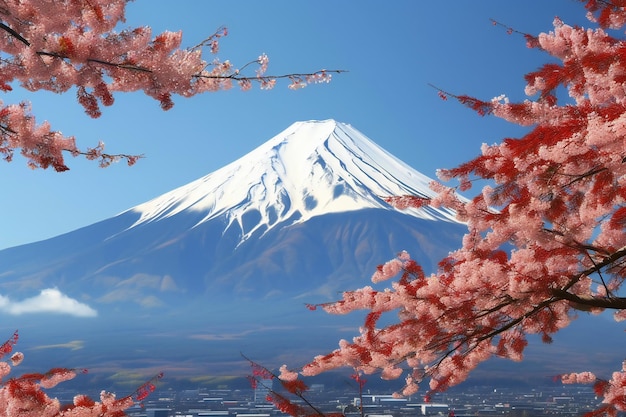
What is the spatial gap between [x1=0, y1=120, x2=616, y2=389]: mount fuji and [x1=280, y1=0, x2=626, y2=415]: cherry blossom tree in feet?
343

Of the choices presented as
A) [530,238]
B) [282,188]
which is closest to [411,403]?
[530,238]

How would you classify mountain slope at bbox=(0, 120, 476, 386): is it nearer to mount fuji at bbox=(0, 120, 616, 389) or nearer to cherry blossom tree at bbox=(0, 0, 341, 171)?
mount fuji at bbox=(0, 120, 616, 389)

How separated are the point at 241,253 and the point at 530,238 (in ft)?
432

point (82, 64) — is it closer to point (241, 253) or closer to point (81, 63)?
point (81, 63)

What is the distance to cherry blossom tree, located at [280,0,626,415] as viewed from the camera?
9.31 feet

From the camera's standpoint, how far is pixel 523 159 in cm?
288

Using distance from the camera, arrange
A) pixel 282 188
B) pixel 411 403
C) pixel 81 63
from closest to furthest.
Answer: pixel 81 63, pixel 411 403, pixel 282 188

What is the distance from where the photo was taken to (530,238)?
10.4 ft

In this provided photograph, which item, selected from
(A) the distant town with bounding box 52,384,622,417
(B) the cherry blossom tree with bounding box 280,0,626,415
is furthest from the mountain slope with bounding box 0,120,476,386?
(B) the cherry blossom tree with bounding box 280,0,626,415

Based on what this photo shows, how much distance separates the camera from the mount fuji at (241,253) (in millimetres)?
119938

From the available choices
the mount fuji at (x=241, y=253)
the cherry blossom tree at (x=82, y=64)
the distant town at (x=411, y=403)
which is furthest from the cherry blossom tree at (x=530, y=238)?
the mount fuji at (x=241, y=253)

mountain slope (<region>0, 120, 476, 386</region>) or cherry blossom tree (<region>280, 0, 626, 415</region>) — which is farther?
mountain slope (<region>0, 120, 476, 386</region>)

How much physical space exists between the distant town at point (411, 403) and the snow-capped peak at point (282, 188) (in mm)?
58981

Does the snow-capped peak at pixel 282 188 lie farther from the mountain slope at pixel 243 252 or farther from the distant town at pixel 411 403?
the distant town at pixel 411 403
